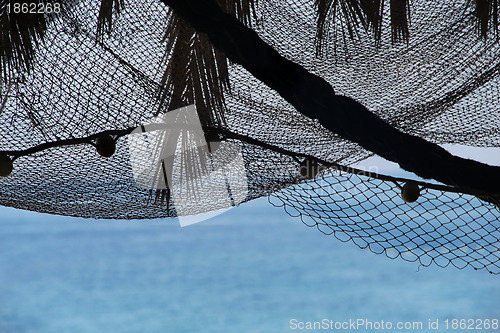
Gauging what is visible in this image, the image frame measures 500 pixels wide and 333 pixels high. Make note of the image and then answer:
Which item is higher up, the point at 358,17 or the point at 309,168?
the point at 358,17

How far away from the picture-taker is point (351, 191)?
1.40m

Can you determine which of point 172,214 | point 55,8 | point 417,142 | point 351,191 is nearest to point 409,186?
point 351,191

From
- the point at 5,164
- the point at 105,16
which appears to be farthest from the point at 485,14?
the point at 5,164

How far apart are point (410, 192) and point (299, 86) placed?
1.58ft

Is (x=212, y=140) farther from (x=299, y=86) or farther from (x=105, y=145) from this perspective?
(x=299, y=86)

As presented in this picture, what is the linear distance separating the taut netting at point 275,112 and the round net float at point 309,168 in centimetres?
2

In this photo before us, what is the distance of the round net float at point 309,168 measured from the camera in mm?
1309

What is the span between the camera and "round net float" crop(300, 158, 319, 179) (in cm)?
131

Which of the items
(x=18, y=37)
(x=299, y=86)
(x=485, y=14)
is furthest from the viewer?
(x=485, y=14)

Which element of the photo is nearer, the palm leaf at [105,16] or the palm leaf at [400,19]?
the palm leaf at [105,16]

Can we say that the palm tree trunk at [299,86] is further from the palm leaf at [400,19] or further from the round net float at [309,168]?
the palm leaf at [400,19]

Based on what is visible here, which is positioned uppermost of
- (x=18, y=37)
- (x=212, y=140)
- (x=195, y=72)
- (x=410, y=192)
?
(x=18, y=37)

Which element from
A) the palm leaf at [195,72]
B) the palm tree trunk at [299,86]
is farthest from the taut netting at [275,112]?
the palm tree trunk at [299,86]

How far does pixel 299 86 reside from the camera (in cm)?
88
